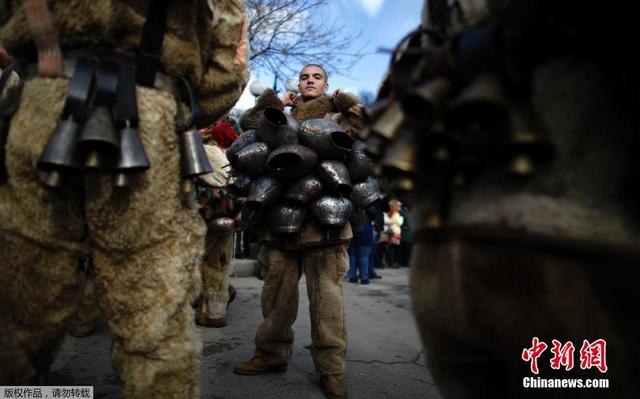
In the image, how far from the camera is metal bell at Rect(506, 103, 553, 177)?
2.59 ft

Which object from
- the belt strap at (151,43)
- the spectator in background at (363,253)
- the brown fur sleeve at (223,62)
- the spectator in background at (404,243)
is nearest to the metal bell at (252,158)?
the brown fur sleeve at (223,62)

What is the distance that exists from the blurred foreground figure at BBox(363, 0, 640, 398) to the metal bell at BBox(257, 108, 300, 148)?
2001 mm

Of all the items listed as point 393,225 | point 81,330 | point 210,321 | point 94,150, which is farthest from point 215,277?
point 393,225

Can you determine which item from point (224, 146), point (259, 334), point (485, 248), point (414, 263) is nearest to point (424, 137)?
point (485, 248)

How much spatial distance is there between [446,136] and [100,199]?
116cm

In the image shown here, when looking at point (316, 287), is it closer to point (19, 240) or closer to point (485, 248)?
point (19, 240)

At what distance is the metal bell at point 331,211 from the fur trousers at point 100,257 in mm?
1308

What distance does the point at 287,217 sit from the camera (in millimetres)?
2867

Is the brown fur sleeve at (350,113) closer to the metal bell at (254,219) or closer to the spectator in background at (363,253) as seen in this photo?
the metal bell at (254,219)

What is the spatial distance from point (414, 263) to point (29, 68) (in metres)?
1.54

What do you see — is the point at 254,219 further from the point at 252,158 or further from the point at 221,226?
the point at 221,226

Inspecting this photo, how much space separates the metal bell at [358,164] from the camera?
2.99 m

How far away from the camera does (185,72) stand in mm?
1799

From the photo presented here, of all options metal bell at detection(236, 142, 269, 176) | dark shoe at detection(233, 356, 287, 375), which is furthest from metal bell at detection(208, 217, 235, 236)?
dark shoe at detection(233, 356, 287, 375)
